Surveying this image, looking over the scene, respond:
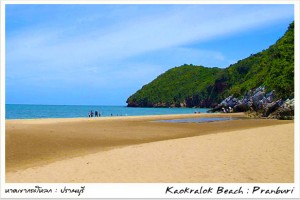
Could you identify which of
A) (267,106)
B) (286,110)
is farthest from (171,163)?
(267,106)

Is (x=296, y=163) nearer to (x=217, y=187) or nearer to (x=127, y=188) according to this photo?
(x=217, y=187)

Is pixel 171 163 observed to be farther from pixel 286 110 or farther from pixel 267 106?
pixel 267 106

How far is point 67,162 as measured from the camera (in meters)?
14.7

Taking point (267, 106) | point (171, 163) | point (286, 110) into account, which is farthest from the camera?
point (267, 106)

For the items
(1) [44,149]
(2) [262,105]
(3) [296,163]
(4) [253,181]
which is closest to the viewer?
(4) [253,181]

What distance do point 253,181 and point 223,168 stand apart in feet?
5.49

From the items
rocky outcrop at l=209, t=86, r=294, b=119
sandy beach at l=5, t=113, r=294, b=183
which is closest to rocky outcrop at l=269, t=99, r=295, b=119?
rocky outcrop at l=209, t=86, r=294, b=119

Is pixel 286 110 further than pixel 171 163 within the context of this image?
Yes

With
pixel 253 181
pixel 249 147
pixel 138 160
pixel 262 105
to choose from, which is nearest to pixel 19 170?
pixel 138 160

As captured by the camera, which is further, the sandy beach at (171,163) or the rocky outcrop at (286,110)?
the rocky outcrop at (286,110)

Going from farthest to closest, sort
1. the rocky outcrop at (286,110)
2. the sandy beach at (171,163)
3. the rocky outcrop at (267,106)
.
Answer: the rocky outcrop at (267,106), the rocky outcrop at (286,110), the sandy beach at (171,163)

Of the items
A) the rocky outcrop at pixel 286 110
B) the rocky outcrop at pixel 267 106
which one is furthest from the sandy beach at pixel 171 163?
the rocky outcrop at pixel 267 106

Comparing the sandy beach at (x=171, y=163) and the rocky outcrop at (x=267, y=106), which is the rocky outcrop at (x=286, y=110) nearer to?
the rocky outcrop at (x=267, y=106)

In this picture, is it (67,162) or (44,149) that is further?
(44,149)
